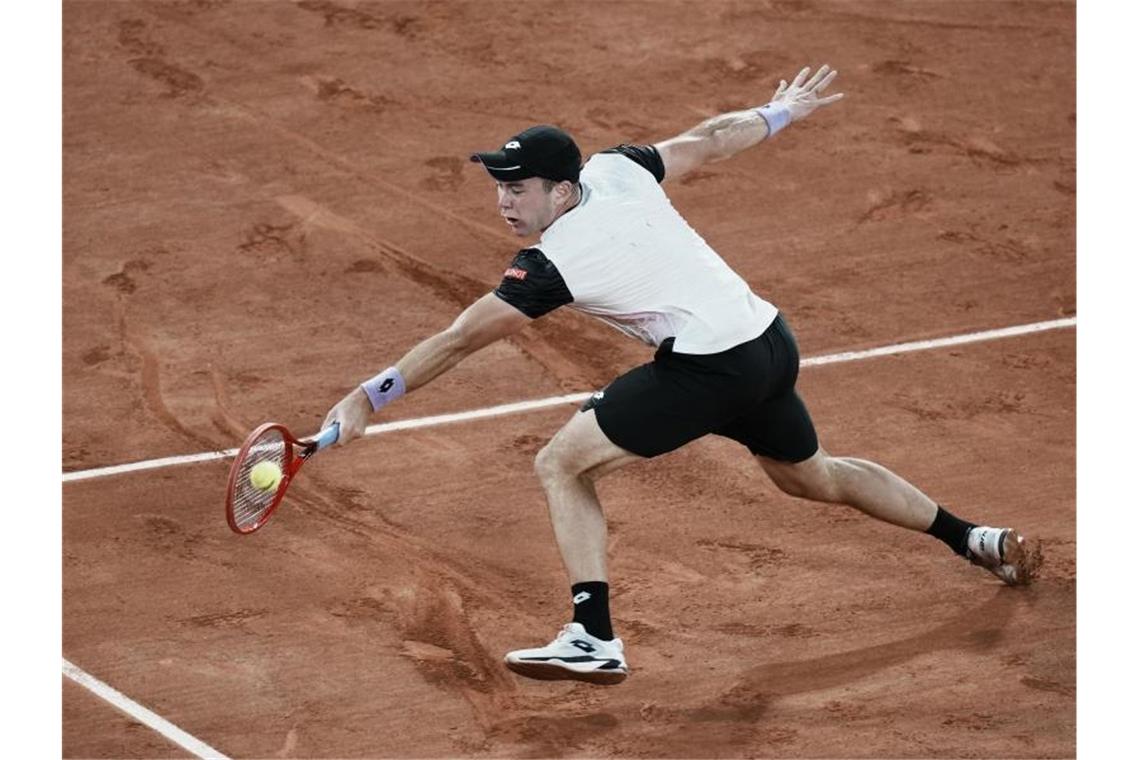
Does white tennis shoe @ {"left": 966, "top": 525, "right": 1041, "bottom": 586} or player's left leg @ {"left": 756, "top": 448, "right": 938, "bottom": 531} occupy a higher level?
player's left leg @ {"left": 756, "top": 448, "right": 938, "bottom": 531}

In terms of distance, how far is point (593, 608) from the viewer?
27.4ft

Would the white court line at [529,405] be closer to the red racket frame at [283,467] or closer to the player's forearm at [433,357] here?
the red racket frame at [283,467]

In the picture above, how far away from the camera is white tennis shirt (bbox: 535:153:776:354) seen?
831 centimetres

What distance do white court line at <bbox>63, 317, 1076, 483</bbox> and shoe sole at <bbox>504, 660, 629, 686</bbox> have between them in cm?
308

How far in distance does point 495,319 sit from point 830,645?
2.43 meters

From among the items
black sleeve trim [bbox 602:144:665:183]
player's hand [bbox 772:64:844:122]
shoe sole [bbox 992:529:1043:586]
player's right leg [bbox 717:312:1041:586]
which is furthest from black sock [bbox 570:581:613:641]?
player's hand [bbox 772:64:844:122]

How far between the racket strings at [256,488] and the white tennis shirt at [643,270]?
1.30 metres

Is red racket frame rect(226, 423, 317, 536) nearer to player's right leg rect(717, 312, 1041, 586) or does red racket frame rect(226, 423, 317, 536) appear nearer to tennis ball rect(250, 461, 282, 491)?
tennis ball rect(250, 461, 282, 491)

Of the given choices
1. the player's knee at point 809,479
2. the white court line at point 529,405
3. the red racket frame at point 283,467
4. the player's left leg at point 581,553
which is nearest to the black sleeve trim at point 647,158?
the player's left leg at point 581,553

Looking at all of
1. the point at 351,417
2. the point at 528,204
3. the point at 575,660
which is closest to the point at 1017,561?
the point at 575,660

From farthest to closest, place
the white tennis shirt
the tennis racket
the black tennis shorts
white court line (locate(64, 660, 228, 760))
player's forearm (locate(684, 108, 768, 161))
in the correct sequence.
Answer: player's forearm (locate(684, 108, 768, 161))
white court line (locate(64, 660, 228, 760))
the black tennis shorts
the white tennis shirt
the tennis racket

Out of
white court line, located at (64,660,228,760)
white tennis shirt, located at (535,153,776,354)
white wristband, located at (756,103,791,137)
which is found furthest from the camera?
white wristband, located at (756,103,791,137)

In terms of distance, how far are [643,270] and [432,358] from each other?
917 mm

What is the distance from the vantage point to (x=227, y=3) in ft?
50.4
